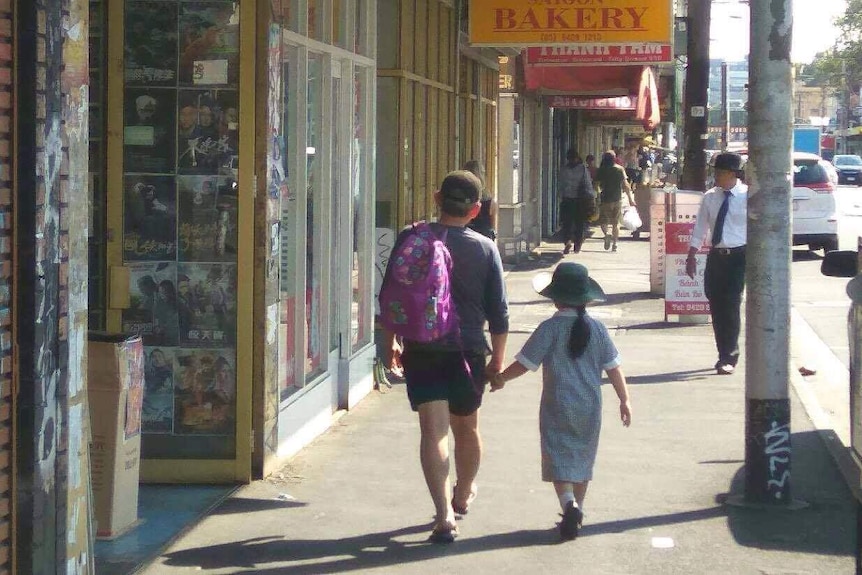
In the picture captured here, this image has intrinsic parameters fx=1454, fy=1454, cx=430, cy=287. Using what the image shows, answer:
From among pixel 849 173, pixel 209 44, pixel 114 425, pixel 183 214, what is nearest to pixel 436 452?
pixel 114 425

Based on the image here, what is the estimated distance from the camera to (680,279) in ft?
47.4

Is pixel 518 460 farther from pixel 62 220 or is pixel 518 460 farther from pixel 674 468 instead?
pixel 62 220

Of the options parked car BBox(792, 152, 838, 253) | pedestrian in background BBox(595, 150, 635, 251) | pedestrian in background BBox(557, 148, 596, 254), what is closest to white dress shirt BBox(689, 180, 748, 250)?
pedestrian in background BBox(557, 148, 596, 254)

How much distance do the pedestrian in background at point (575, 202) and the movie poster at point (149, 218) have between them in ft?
55.8

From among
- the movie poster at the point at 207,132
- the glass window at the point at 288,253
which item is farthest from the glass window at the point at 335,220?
the movie poster at the point at 207,132

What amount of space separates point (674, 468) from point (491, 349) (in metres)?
1.98

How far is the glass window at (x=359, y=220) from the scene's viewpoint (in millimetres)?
9961

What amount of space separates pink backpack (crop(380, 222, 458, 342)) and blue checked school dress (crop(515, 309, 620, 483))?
1.57 feet

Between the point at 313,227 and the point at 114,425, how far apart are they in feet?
9.41

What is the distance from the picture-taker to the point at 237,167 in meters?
7.27

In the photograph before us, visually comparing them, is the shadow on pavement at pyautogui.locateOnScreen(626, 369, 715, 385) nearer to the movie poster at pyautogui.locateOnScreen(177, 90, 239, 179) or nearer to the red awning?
the movie poster at pyautogui.locateOnScreen(177, 90, 239, 179)

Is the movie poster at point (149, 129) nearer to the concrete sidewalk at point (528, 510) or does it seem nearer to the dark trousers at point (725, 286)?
the concrete sidewalk at point (528, 510)

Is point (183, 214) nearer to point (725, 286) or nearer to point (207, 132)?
point (207, 132)

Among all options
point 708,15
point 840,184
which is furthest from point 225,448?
point 840,184
